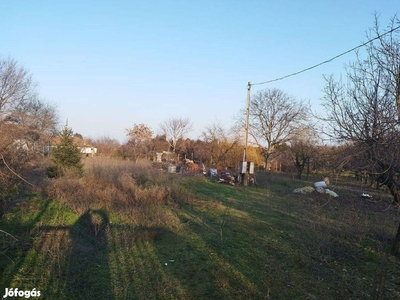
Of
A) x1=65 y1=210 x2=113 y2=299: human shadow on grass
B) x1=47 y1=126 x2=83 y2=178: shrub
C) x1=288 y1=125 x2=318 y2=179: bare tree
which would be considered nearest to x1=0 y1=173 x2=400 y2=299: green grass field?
x1=65 y1=210 x2=113 y2=299: human shadow on grass

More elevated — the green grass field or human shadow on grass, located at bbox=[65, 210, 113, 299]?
the green grass field

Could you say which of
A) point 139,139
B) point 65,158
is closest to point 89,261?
point 65,158

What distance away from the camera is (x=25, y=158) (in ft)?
30.4

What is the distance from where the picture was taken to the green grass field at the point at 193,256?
468 cm

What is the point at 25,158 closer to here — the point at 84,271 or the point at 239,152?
the point at 84,271

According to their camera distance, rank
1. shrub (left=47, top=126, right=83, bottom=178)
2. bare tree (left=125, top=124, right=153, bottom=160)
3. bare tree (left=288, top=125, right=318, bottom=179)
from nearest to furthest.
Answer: shrub (left=47, top=126, right=83, bottom=178), bare tree (left=288, top=125, right=318, bottom=179), bare tree (left=125, top=124, right=153, bottom=160)

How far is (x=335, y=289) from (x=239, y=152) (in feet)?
97.7

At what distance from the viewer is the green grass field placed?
15.4 feet

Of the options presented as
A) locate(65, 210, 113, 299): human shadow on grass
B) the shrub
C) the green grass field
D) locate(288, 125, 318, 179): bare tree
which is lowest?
locate(65, 210, 113, 299): human shadow on grass

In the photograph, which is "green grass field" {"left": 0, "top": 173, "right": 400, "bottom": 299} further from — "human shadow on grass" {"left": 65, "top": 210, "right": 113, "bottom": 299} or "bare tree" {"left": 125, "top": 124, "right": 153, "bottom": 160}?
"bare tree" {"left": 125, "top": 124, "right": 153, "bottom": 160}

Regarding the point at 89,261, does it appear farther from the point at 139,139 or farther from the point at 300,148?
the point at 139,139

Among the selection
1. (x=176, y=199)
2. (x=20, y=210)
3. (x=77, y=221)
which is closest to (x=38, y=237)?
(x=77, y=221)

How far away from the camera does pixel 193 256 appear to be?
6.20m

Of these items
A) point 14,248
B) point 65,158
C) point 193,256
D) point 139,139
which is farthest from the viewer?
point 139,139
